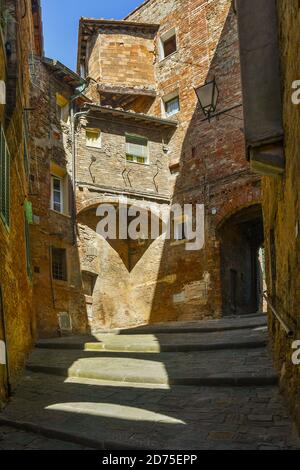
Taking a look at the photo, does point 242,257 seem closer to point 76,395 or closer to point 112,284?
point 112,284

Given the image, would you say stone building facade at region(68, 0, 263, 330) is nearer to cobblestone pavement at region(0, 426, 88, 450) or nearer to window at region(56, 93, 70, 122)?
window at region(56, 93, 70, 122)

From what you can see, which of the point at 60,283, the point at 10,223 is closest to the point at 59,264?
the point at 60,283

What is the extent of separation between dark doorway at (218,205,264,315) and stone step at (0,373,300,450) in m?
11.3

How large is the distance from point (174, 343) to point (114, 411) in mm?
3989

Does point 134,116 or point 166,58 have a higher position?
point 166,58

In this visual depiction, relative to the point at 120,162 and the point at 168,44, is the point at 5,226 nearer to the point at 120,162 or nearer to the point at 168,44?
the point at 120,162

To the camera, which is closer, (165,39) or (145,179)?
(145,179)

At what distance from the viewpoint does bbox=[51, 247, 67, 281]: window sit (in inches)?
639

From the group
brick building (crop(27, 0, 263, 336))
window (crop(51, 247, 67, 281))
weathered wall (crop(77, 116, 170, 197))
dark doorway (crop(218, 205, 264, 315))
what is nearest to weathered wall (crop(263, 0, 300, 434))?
brick building (crop(27, 0, 263, 336))

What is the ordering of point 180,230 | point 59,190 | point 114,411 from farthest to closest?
1. point 180,230
2. point 59,190
3. point 114,411

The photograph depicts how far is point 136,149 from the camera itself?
64.8 feet

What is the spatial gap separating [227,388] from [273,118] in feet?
11.4

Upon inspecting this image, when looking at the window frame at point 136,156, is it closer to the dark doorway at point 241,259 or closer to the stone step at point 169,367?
the dark doorway at point 241,259

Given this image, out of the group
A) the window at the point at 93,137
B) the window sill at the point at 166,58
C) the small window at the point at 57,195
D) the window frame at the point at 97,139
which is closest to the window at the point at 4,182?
the small window at the point at 57,195
